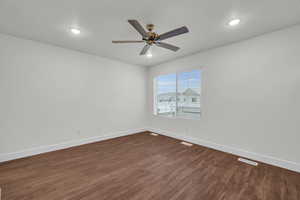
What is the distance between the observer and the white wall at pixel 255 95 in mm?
2295

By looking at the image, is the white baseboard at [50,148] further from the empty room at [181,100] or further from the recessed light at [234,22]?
the recessed light at [234,22]

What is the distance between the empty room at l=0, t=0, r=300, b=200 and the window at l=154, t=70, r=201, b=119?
5cm

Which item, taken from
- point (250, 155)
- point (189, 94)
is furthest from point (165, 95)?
point (250, 155)

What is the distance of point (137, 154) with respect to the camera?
2.95 metres

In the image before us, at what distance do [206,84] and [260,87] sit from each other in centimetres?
116

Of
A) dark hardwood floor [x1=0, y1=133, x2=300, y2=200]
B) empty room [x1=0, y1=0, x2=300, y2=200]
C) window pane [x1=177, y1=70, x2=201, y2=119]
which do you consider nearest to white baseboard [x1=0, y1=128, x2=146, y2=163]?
empty room [x1=0, y1=0, x2=300, y2=200]

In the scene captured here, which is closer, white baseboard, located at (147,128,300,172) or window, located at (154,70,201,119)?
white baseboard, located at (147,128,300,172)

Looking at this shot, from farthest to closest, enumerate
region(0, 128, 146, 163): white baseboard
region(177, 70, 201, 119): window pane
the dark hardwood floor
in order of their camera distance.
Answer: region(177, 70, 201, 119): window pane < region(0, 128, 146, 163): white baseboard < the dark hardwood floor

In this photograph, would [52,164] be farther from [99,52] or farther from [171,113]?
[171,113]

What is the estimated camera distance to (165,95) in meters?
4.84

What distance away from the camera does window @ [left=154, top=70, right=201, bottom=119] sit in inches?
150

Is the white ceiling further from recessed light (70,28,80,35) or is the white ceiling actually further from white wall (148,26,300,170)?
white wall (148,26,300,170)

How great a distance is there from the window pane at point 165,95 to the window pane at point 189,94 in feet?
0.83

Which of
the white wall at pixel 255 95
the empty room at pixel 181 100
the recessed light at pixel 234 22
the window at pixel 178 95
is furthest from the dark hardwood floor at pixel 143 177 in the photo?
the recessed light at pixel 234 22
